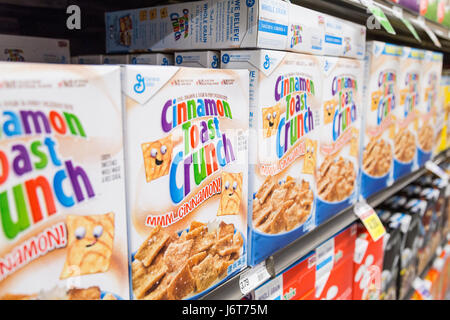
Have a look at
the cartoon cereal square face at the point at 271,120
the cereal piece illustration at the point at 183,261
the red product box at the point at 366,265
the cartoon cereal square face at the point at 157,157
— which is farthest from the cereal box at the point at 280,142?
the red product box at the point at 366,265

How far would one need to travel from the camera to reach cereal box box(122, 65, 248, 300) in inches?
26.2

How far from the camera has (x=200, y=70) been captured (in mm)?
750

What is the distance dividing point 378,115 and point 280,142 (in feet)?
2.35

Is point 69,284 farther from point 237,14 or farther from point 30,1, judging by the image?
point 30,1

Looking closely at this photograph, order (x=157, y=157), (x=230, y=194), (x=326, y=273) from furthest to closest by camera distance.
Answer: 1. (x=326, y=273)
2. (x=230, y=194)
3. (x=157, y=157)

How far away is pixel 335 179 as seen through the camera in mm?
1295

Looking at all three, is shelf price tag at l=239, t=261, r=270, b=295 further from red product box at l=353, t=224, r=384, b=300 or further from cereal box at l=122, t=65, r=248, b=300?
red product box at l=353, t=224, r=384, b=300

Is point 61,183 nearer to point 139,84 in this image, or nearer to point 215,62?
point 139,84

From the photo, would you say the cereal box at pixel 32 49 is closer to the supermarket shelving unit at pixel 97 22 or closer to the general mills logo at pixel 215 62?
the supermarket shelving unit at pixel 97 22

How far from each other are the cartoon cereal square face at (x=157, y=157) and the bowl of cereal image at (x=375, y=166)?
1.00m

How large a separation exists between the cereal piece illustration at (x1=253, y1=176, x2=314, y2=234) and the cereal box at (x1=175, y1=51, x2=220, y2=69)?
31 centimetres

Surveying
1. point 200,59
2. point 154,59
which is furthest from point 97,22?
point 200,59

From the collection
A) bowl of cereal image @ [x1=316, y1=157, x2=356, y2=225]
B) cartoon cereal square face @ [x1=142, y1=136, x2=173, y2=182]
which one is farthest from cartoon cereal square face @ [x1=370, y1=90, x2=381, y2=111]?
cartoon cereal square face @ [x1=142, y1=136, x2=173, y2=182]
